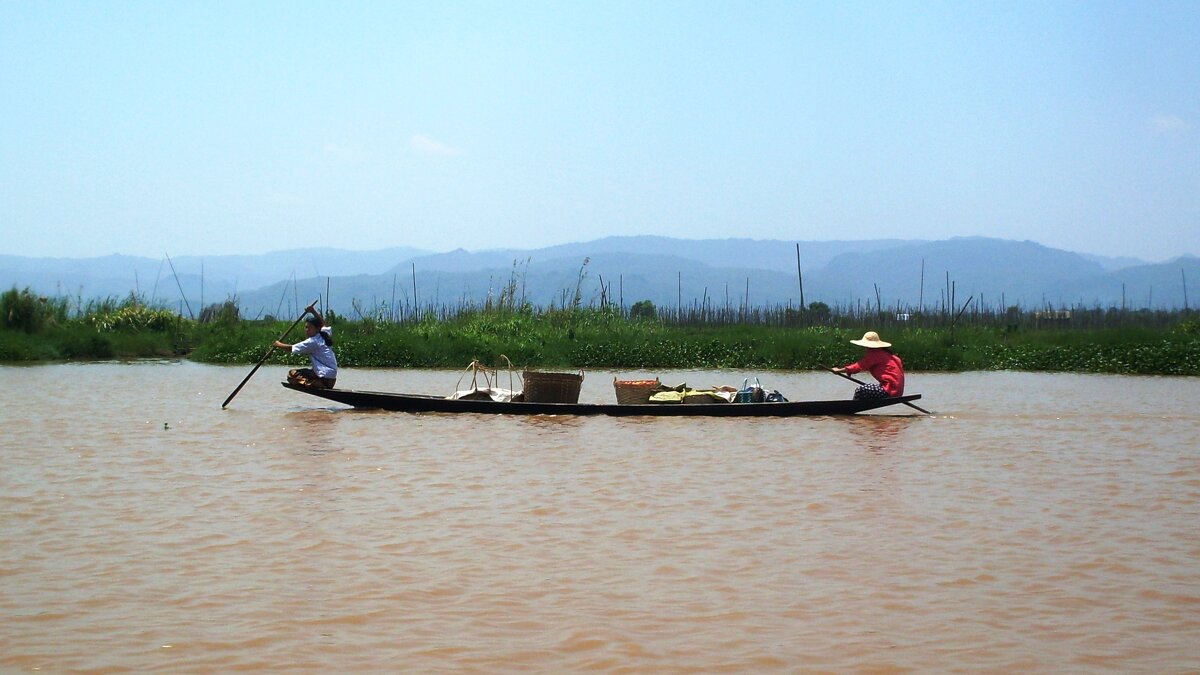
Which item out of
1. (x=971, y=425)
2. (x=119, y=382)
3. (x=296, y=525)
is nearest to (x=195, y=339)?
(x=119, y=382)

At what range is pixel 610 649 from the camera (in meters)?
4.25

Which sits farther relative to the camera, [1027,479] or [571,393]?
[571,393]

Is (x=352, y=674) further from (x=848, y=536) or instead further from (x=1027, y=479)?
(x=1027, y=479)

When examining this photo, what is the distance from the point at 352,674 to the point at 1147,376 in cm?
1663

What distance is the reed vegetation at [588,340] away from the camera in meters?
19.3

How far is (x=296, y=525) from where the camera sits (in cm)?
637

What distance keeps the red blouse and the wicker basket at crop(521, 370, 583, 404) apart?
8.75ft

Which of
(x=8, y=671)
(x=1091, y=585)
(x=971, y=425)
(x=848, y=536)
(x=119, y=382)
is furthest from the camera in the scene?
(x=119, y=382)

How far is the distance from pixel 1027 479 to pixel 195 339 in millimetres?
18440

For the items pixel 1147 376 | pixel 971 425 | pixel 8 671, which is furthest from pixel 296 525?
pixel 1147 376

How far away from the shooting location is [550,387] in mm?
11523

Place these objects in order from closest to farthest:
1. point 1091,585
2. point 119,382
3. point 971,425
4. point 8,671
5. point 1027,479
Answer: point 8,671 < point 1091,585 < point 1027,479 < point 971,425 < point 119,382

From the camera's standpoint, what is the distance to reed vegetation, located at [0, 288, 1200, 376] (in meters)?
19.3

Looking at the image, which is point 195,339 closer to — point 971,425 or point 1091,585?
point 971,425
